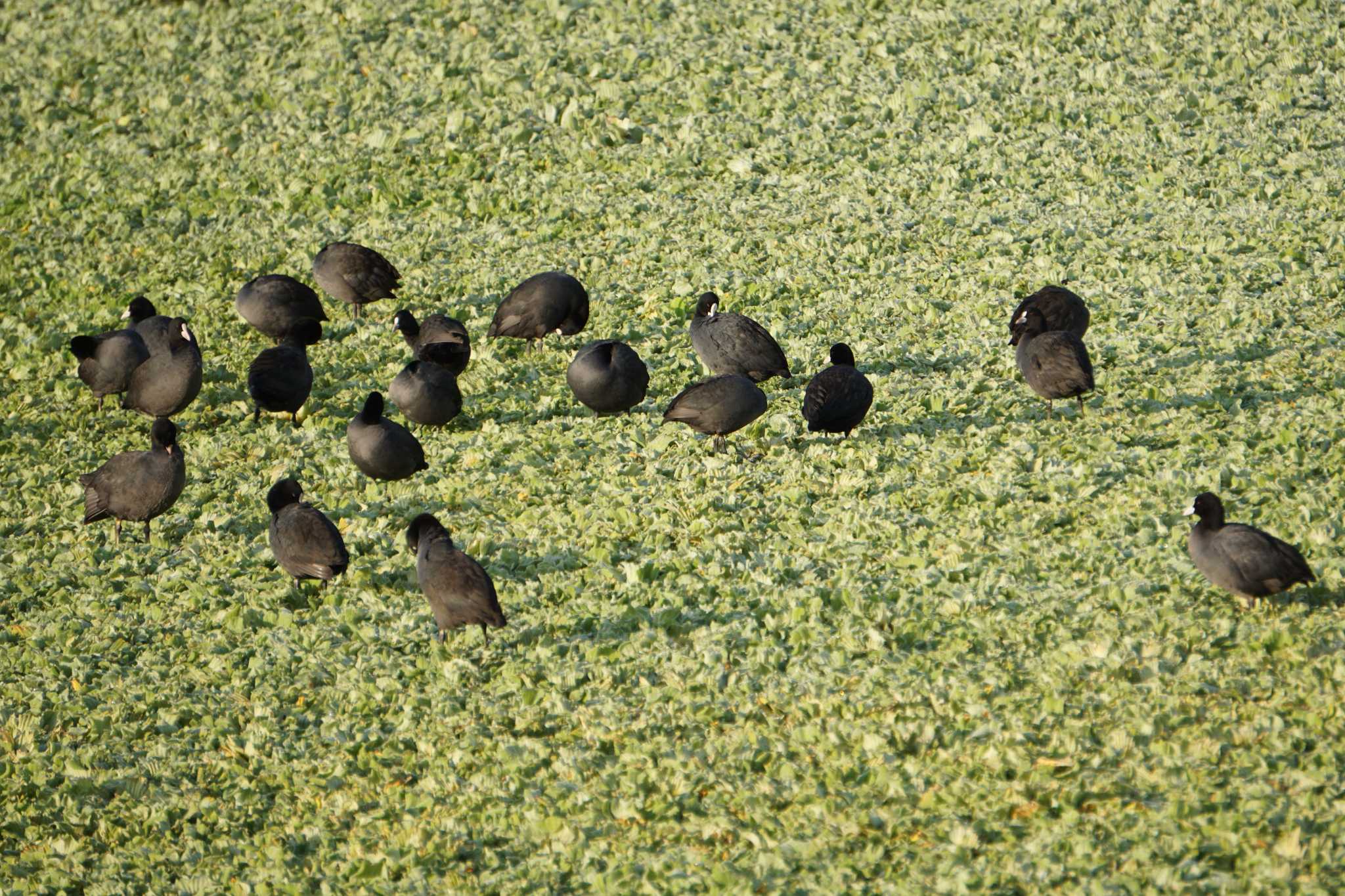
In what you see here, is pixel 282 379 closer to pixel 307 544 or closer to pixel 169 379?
pixel 169 379

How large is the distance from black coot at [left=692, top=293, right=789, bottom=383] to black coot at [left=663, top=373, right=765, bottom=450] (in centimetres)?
101

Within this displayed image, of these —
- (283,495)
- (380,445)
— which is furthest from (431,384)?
(283,495)

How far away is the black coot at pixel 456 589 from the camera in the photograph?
10.7m

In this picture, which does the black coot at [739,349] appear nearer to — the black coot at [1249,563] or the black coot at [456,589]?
the black coot at [456,589]

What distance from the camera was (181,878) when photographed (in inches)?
366

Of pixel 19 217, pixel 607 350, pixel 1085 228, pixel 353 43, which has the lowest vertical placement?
pixel 607 350

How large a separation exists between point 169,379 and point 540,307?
425cm

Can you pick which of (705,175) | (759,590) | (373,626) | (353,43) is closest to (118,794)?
(373,626)

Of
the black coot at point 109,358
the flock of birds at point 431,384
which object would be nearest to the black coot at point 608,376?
the flock of birds at point 431,384

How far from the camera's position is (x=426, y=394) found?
47.4ft

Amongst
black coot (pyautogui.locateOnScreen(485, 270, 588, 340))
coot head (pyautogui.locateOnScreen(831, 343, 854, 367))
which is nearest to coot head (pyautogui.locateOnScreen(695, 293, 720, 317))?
black coot (pyautogui.locateOnScreen(485, 270, 588, 340))

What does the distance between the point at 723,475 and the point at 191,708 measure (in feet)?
17.3

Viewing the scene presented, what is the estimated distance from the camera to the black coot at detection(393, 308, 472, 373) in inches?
617

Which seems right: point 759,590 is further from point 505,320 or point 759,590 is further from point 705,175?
point 705,175
